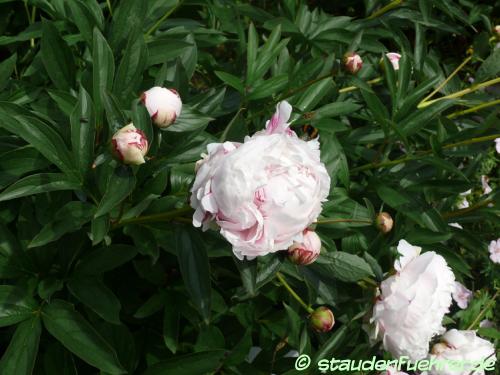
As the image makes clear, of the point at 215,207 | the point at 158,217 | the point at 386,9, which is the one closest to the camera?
the point at 215,207

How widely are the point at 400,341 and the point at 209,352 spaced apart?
0.38m

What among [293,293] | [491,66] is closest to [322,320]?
[293,293]

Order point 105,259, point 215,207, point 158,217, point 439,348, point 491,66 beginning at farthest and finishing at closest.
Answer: point 491,66 < point 439,348 < point 105,259 < point 158,217 < point 215,207

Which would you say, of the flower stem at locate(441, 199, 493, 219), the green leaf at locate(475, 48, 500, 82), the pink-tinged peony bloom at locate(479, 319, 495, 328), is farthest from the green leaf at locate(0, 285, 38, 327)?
the pink-tinged peony bloom at locate(479, 319, 495, 328)

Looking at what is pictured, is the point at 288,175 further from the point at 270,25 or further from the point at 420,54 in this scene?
the point at 420,54

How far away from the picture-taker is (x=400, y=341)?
112 centimetres

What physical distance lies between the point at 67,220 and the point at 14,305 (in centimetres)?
22

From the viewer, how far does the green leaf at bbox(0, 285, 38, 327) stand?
1084 millimetres

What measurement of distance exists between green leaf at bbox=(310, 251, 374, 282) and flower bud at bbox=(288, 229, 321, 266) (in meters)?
0.14

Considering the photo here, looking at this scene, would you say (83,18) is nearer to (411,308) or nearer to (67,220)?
(67,220)

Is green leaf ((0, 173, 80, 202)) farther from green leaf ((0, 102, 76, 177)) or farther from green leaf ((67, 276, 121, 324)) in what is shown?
green leaf ((67, 276, 121, 324))

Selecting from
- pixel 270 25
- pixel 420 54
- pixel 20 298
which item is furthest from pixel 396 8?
pixel 20 298

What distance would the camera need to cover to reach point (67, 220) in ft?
3.41

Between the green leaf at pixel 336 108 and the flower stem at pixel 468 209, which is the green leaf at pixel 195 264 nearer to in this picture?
the green leaf at pixel 336 108
